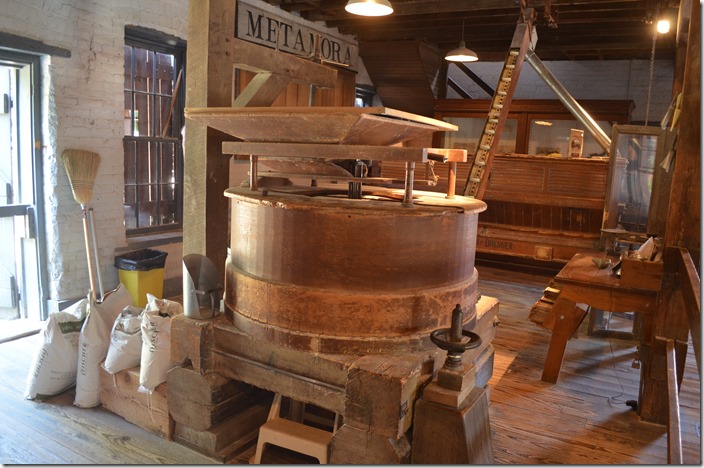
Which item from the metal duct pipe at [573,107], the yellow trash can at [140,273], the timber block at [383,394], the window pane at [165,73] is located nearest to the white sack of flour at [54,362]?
the yellow trash can at [140,273]

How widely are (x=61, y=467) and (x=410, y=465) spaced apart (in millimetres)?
1763

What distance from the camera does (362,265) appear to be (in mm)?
2598

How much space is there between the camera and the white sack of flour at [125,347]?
3477mm

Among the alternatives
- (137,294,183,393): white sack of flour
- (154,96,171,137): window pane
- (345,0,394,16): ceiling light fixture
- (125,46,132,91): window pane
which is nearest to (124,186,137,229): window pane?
(154,96,171,137): window pane

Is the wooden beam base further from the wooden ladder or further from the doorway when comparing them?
the doorway

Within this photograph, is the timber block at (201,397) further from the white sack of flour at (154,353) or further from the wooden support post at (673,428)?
the wooden support post at (673,428)

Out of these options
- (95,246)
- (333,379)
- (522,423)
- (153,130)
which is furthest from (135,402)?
(153,130)

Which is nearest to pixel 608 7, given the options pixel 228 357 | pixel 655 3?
pixel 655 3

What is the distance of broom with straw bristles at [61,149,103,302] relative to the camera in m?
5.36

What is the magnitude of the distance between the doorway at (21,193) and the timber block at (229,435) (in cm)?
309

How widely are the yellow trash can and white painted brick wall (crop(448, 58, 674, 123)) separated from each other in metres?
8.45

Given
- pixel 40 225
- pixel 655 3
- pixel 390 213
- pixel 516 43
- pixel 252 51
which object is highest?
pixel 655 3

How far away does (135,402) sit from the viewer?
133 inches

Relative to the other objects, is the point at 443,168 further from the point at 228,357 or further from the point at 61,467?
the point at 61,467
